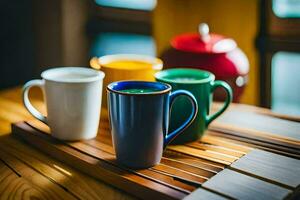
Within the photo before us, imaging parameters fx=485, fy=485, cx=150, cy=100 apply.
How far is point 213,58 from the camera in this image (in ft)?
3.39

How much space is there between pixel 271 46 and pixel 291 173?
61cm

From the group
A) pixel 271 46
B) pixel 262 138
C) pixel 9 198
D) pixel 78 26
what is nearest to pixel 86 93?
pixel 9 198

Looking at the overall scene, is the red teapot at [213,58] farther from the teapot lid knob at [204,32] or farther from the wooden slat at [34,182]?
the wooden slat at [34,182]

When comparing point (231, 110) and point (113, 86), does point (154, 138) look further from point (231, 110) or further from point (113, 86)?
point (231, 110)

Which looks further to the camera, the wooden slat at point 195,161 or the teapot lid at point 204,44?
the teapot lid at point 204,44

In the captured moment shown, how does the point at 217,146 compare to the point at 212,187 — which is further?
the point at 217,146

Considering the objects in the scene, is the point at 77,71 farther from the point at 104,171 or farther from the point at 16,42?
the point at 16,42

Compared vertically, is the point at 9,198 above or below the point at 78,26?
below

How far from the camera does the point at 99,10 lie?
67.0 inches

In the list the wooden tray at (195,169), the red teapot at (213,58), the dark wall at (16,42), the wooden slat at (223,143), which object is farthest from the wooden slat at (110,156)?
the dark wall at (16,42)

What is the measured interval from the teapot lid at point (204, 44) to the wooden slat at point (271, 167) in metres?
0.30

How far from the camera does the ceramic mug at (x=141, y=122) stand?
721 mm

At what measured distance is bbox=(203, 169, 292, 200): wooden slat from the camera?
66 cm

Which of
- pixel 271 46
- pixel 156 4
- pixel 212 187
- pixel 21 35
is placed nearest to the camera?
pixel 212 187
